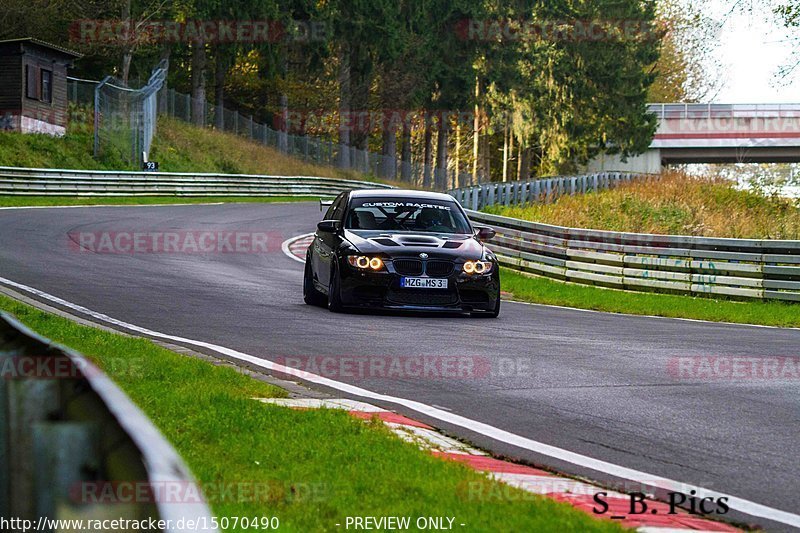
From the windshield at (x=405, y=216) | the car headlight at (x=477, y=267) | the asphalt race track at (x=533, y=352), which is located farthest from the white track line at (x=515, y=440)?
the windshield at (x=405, y=216)

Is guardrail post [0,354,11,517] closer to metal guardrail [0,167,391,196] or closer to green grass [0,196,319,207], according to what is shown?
green grass [0,196,319,207]

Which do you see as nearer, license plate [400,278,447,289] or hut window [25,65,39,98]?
license plate [400,278,447,289]

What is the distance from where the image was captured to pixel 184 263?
22.3 m

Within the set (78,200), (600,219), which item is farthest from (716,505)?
(78,200)

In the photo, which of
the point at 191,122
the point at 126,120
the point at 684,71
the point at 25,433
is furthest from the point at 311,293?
the point at 684,71

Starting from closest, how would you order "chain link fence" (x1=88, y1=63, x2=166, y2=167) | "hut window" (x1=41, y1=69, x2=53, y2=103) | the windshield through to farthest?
1. the windshield
2. "chain link fence" (x1=88, y1=63, x2=166, y2=167)
3. "hut window" (x1=41, y1=69, x2=53, y2=103)

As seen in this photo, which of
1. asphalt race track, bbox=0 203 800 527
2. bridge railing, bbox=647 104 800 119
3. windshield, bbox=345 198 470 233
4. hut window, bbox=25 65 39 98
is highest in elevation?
bridge railing, bbox=647 104 800 119

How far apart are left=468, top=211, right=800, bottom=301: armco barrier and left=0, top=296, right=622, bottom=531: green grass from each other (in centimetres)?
1304

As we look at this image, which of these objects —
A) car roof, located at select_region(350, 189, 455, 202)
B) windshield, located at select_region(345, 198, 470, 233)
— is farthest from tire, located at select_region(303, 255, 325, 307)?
car roof, located at select_region(350, 189, 455, 202)

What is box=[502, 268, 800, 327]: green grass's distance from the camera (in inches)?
720

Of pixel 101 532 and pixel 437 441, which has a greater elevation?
pixel 101 532

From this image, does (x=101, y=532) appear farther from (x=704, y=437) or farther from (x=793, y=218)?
(x=793, y=218)

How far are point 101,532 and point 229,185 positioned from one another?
47.9 m

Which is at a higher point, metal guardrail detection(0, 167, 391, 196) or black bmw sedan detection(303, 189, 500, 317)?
metal guardrail detection(0, 167, 391, 196)
